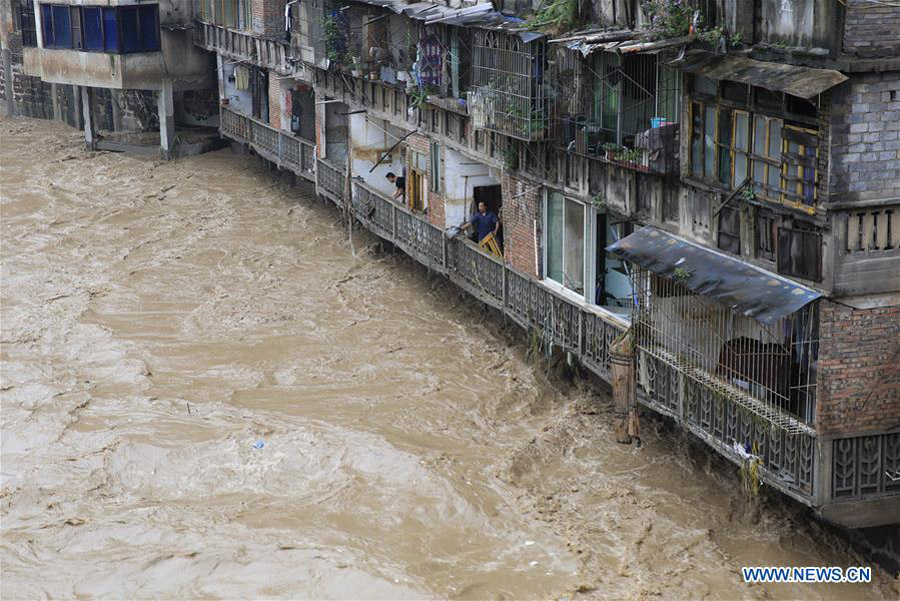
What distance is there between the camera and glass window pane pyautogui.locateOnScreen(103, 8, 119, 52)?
129 feet

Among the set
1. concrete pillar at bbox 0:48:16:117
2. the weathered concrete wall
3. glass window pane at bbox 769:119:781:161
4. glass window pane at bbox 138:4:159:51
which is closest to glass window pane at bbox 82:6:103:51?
glass window pane at bbox 138:4:159:51

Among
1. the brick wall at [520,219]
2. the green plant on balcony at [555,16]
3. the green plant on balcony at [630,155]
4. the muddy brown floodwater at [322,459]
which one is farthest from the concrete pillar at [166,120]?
the green plant on balcony at [630,155]

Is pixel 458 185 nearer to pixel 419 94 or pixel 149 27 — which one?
pixel 419 94

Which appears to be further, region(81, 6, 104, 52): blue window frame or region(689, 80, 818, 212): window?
region(81, 6, 104, 52): blue window frame

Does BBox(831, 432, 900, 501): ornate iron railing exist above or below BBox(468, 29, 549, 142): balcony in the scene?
below

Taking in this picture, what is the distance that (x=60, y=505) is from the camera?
17.7 m

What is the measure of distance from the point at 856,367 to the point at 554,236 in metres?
7.79

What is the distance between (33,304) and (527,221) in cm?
1065

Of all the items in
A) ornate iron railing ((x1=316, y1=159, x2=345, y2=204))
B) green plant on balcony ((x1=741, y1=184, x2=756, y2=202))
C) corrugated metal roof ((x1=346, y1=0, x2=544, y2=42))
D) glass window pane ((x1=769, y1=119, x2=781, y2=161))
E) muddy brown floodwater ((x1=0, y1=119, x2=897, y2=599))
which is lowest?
muddy brown floodwater ((x1=0, y1=119, x2=897, y2=599))

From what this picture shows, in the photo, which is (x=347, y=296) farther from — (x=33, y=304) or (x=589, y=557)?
(x=589, y=557)

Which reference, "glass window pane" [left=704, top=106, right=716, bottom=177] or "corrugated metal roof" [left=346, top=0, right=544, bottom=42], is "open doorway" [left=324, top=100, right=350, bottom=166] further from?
"glass window pane" [left=704, top=106, right=716, bottom=177]

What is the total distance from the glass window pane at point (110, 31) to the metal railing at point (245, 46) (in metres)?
2.56

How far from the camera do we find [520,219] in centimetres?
2341

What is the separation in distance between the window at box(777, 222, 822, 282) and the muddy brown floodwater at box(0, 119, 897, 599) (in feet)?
10.6
